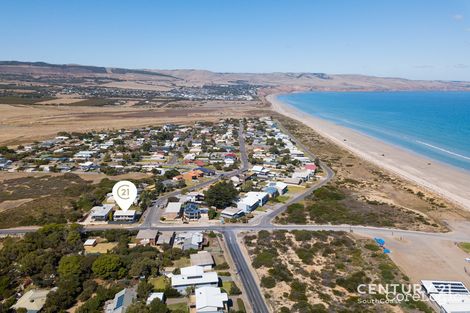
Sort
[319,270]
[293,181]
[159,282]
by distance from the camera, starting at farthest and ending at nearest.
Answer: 1. [293,181]
2. [319,270]
3. [159,282]

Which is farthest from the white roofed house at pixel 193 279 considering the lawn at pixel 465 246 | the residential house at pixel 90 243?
the lawn at pixel 465 246

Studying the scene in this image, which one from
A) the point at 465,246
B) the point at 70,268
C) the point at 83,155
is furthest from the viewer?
the point at 83,155

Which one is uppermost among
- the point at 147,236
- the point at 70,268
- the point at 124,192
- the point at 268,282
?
the point at 124,192

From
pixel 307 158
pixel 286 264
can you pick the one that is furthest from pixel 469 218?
pixel 307 158

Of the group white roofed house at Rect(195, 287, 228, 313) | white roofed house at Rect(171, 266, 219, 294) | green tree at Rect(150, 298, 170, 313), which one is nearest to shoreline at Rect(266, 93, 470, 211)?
white roofed house at Rect(171, 266, 219, 294)

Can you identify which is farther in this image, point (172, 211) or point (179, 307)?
point (172, 211)

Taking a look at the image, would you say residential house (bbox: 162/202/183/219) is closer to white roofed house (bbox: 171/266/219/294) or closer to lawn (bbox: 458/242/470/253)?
white roofed house (bbox: 171/266/219/294)

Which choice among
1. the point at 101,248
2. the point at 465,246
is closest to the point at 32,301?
the point at 101,248

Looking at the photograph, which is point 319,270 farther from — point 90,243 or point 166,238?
point 90,243
